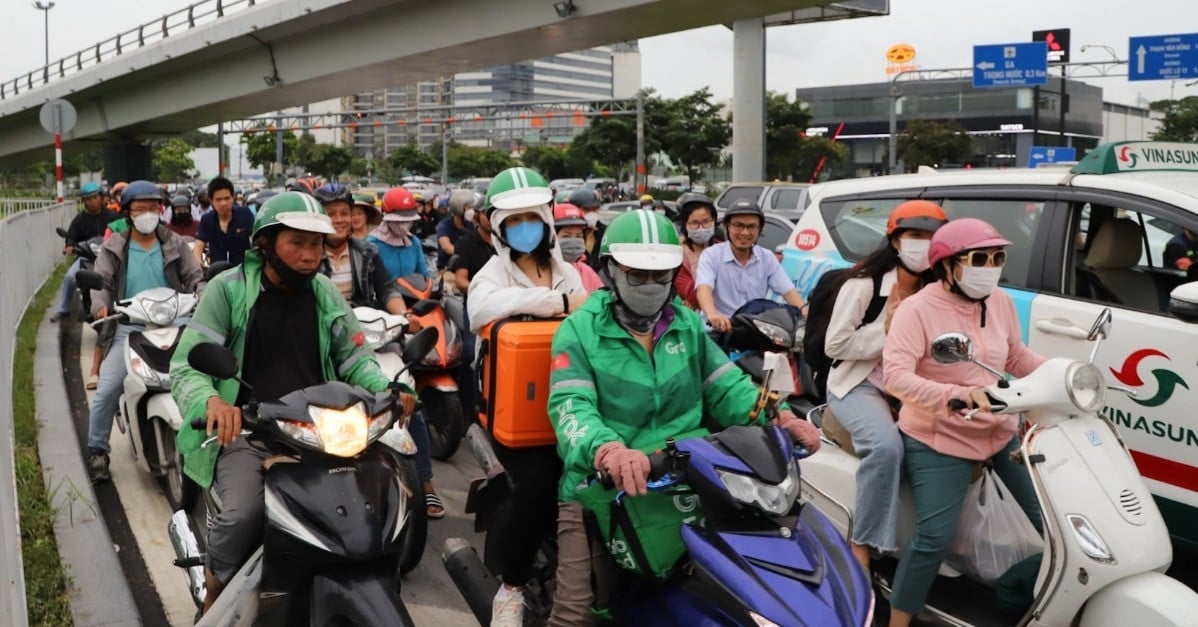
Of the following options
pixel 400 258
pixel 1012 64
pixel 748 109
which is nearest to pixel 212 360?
pixel 400 258

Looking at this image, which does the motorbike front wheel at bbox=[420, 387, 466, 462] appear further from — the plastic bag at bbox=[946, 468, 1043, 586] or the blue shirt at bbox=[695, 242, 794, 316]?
the plastic bag at bbox=[946, 468, 1043, 586]

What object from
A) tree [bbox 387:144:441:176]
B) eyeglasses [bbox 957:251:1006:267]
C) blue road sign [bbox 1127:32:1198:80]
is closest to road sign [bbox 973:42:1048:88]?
blue road sign [bbox 1127:32:1198:80]

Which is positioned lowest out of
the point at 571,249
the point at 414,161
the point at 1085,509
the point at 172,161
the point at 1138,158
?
the point at 1085,509

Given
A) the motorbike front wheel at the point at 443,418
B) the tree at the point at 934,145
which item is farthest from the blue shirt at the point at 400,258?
the tree at the point at 934,145

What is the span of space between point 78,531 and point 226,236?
4230mm

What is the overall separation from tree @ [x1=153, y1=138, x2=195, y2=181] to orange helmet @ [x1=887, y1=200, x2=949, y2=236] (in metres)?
94.5

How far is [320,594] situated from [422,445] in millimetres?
2775

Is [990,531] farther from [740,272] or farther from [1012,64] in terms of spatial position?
[1012,64]

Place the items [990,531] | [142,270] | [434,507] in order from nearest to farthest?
[990,531]
[434,507]
[142,270]

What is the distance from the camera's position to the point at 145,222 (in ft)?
22.6

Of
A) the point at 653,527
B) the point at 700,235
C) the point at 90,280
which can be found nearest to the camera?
the point at 653,527

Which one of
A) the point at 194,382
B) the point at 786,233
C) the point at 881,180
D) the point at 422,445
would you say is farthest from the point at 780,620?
the point at 786,233

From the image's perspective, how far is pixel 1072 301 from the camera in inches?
202

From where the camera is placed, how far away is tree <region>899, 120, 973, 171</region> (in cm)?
5906
